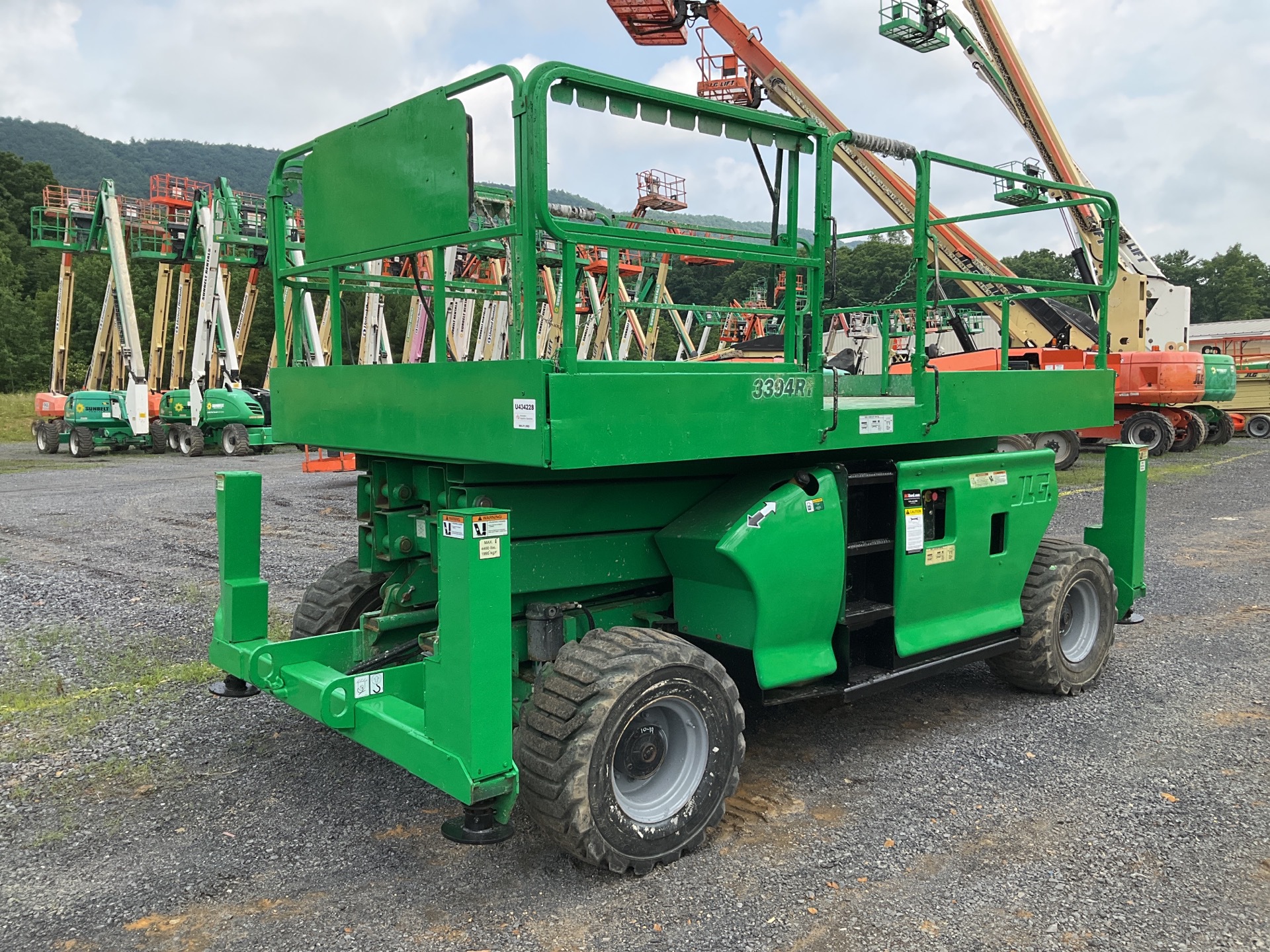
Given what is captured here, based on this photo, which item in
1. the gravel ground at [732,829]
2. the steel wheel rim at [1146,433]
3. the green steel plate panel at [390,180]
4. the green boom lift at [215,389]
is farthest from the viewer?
the green boom lift at [215,389]

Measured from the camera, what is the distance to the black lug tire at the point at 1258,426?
26078 millimetres

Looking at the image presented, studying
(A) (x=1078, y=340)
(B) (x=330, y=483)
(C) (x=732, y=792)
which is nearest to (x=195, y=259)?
(B) (x=330, y=483)

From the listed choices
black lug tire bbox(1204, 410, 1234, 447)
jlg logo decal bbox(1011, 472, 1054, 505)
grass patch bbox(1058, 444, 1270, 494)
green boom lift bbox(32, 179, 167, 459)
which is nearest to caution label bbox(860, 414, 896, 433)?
jlg logo decal bbox(1011, 472, 1054, 505)

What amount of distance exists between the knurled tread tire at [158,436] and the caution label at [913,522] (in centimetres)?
2330

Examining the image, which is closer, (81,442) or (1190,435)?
(1190,435)

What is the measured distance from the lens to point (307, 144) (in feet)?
14.6

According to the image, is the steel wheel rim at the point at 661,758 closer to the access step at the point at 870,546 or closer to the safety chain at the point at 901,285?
the access step at the point at 870,546

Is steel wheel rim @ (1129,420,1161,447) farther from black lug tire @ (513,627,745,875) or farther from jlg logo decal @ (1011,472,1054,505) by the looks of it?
black lug tire @ (513,627,745,875)

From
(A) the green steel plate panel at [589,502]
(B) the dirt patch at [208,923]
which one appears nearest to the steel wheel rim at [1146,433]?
(A) the green steel plate panel at [589,502]

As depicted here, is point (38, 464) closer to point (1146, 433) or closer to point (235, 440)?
point (235, 440)

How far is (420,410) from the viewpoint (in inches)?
150

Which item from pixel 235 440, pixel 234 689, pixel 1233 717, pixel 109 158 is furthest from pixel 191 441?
pixel 109 158

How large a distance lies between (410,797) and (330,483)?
12.7m

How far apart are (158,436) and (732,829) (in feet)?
78.0
